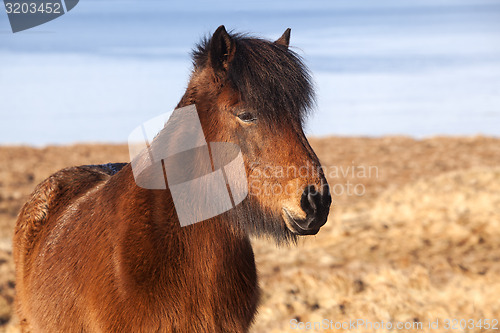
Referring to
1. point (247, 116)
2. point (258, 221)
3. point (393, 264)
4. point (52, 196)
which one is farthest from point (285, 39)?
point (393, 264)

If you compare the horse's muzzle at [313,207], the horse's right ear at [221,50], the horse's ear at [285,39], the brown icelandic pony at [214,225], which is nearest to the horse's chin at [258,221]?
the brown icelandic pony at [214,225]

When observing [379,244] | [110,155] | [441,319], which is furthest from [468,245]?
[110,155]

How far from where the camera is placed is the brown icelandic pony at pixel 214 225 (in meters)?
2.72

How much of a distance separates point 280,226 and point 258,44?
1.16m

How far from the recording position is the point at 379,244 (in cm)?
909

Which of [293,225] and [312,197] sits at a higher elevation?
[312,197]

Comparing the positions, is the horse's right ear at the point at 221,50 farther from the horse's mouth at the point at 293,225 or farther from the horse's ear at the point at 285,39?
the horse's mouth at the point at 293,225

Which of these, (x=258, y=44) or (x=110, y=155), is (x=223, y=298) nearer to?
(x=258, y=44)

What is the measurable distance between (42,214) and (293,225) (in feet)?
8.86

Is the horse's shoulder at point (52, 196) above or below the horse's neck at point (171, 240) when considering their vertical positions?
below

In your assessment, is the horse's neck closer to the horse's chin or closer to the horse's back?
the horse's chin

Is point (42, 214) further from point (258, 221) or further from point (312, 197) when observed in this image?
point (312, 197)

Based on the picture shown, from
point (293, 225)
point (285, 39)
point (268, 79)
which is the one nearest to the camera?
point (293, 225)

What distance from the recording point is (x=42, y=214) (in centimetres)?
431
